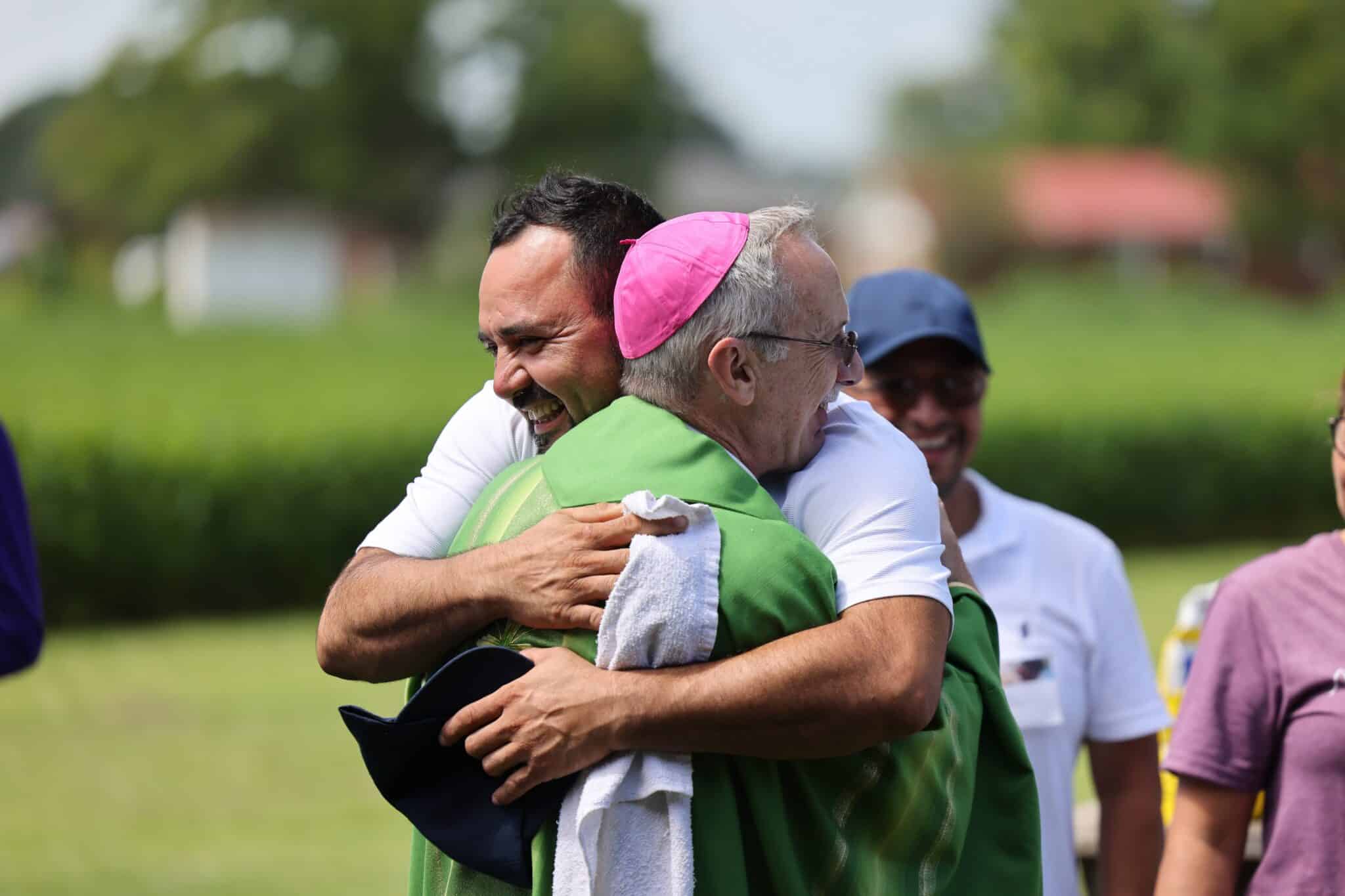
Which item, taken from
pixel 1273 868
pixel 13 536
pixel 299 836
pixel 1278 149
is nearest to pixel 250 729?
pixel 299 836

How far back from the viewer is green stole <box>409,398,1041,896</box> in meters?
1.88

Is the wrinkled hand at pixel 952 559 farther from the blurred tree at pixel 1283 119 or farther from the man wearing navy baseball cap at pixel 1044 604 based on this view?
the blurred tree at pixel 1283 119

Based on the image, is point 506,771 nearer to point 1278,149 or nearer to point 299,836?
point 299,836

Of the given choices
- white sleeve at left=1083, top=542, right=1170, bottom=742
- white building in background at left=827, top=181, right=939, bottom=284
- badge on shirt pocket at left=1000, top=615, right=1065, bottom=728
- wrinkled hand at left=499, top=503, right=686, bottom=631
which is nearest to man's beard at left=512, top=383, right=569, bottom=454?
wrinkled hand at left=499, top=503, right=686, bottom=631

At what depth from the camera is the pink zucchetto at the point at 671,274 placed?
1978 mm

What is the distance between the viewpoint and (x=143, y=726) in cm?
1073

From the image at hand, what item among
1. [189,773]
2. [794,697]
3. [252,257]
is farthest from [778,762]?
[252,257]

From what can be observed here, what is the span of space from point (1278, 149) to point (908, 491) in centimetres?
6494

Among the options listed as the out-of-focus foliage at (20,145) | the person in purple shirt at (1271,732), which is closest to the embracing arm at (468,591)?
the person in purple shirt at (1271,732)

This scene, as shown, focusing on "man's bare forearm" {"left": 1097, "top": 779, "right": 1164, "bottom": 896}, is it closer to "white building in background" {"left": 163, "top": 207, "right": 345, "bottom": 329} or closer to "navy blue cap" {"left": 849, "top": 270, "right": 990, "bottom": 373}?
"navy blue cap" {"left": 849, "top": 270, "right": 990, "bottom": 373}

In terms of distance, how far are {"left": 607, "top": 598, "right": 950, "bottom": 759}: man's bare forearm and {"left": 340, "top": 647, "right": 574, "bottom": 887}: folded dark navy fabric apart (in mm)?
158

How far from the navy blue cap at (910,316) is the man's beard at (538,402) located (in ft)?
3.61

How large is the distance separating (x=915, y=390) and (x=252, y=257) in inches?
2266

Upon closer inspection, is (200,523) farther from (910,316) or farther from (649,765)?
(649,765)
